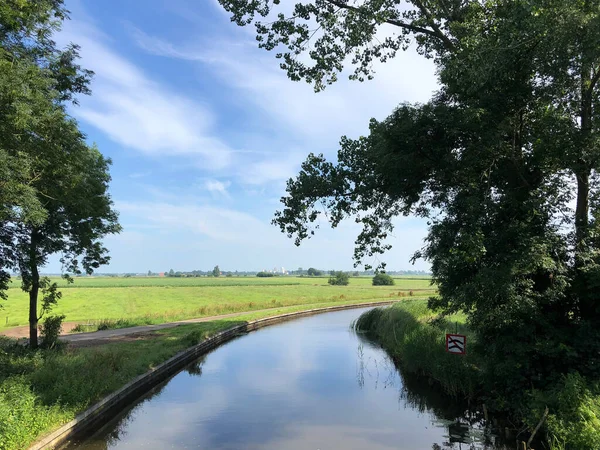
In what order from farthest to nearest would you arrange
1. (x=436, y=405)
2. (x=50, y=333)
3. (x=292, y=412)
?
1. (x=50, y=333)
2. (x=436, y=405)
3. (x=292, y=412)

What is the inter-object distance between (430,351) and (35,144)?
13.7m

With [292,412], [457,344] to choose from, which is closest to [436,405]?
[457,344]

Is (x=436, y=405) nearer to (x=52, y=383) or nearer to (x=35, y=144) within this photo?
(x=52, y=383)

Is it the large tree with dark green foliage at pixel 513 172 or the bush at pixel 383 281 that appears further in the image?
the bush at pixel 383 281

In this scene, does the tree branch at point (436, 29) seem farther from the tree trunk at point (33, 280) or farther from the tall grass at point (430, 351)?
the tree trunk at point (33, 280)

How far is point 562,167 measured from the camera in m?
9.88

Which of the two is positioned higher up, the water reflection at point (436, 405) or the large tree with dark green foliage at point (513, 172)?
the large tree with dark green foliage at point (513, 172)

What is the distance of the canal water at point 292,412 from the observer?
379 inches

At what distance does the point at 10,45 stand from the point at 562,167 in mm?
12715

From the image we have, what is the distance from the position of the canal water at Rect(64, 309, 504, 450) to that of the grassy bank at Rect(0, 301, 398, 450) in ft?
2.81

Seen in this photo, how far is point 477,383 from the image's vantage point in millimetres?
12352

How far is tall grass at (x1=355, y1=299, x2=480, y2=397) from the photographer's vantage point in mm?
12727

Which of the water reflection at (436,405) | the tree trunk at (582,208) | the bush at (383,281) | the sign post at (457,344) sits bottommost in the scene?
the bush at (383,281)

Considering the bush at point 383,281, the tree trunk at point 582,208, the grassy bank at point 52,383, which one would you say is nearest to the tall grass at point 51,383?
the grassy bank at point 52,383
